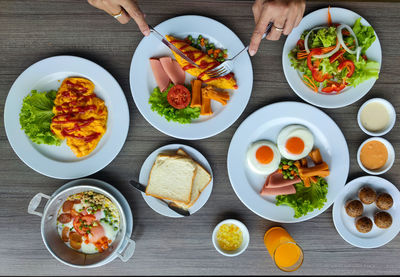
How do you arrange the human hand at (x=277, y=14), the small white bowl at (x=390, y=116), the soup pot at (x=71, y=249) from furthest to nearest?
the small white bowl at (x=390, y=116) < the soup pot at (x=71, y=249) < the human hand at (x=277, y=14)

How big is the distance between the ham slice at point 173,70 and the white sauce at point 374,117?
4.05 feet

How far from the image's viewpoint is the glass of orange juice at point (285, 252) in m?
1.82

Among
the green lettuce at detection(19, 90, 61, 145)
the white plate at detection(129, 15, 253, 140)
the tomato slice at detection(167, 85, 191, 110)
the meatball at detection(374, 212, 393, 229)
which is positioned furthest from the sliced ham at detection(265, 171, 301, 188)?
the green lettuce at detection(19, 90, 61, 145)

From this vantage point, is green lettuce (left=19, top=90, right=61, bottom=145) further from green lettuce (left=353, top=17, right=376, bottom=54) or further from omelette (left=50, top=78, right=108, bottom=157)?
green lettuce (left=353, top=17, right=376, bottom=54)

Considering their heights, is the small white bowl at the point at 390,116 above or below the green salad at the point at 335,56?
below

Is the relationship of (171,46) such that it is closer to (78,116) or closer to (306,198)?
(78,116)

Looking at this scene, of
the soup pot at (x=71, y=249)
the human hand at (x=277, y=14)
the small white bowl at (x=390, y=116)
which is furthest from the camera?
the small white bowl at (x=390, y=116)

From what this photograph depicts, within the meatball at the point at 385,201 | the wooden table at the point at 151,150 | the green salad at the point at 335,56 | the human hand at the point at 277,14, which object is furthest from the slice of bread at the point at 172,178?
the meatball at the point at 385,201

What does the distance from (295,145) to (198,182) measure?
0.69 meters

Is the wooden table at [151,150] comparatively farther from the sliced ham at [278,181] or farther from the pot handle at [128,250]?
the sliced ham at [278,181]

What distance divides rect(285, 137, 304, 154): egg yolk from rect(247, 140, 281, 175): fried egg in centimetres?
10

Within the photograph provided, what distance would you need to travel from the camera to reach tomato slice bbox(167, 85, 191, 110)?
6.14 ft

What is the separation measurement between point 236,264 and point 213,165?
0.75 metres

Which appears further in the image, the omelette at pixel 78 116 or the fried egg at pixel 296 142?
the fried egg at pixel 296 142
